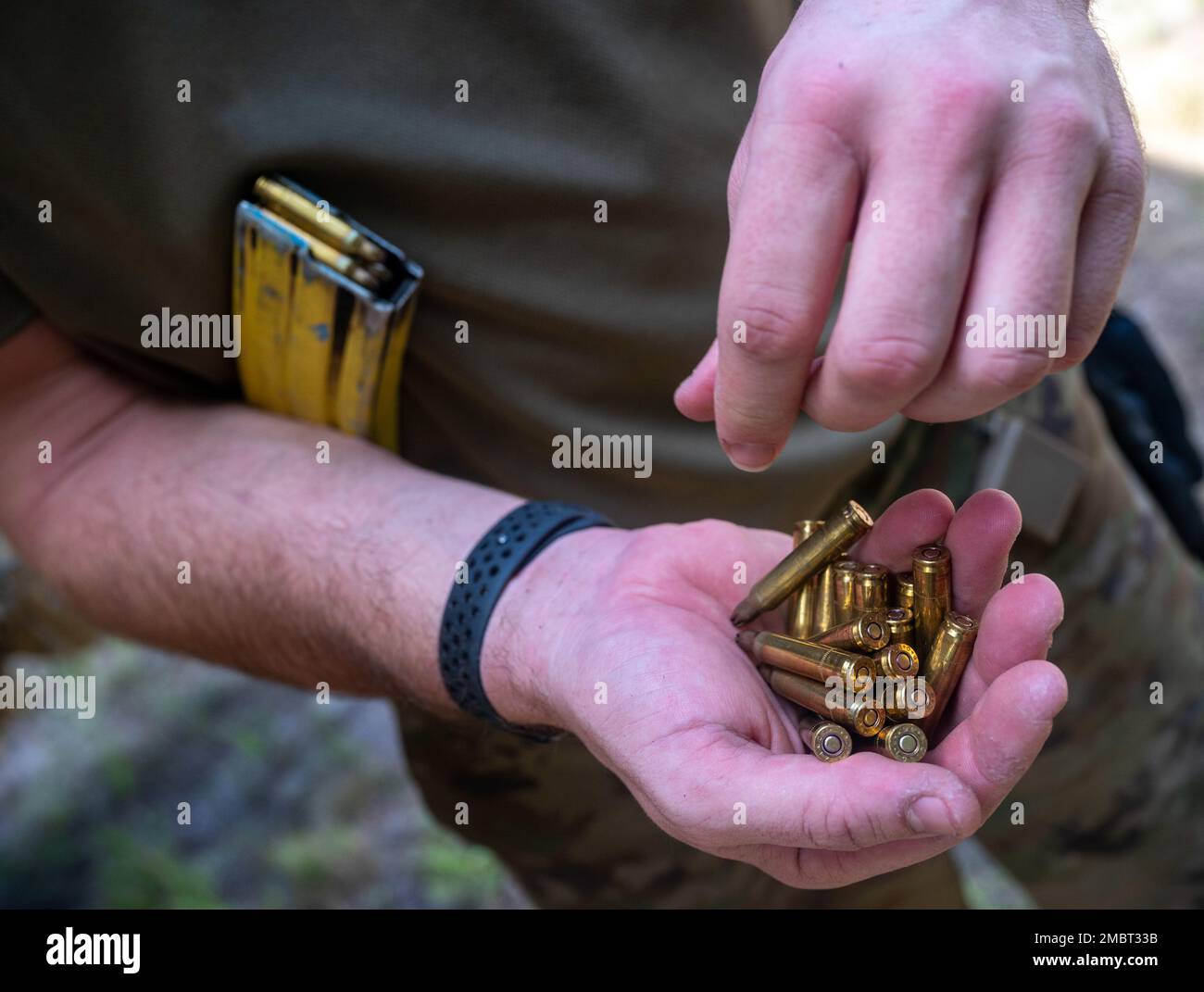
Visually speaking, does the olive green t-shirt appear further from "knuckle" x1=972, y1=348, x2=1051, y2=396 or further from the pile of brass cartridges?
"knuckle" x1=972, y1=348, x2=1051, y2=396

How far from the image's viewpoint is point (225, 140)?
175 centimetres

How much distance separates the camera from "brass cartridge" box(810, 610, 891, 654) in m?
1.60

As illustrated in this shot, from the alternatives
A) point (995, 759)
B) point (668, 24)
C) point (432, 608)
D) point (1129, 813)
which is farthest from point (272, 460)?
point (1129, 813)

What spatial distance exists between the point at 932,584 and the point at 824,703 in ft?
0.80

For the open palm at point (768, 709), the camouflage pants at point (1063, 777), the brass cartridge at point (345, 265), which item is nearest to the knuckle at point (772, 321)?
the open palm at point (768, 709)

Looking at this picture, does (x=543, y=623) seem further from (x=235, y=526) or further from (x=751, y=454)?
(x=235, y=526)

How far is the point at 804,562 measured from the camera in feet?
5.33

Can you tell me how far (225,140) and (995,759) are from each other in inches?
61.6

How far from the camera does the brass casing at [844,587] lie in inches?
65.6

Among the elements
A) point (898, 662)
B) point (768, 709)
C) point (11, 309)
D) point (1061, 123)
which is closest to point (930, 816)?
point (768, 709)

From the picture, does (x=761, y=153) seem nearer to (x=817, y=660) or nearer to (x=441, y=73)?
(x=817, y=660)

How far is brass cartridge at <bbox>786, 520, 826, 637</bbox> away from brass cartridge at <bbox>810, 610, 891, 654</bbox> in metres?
0.07

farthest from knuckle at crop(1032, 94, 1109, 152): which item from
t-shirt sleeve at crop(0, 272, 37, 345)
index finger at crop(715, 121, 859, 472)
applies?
t-shirt sleeve at crop(0, 272, 37, 345)

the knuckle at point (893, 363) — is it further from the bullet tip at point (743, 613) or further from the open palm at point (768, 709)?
the bullet tip at point (743, 613)
